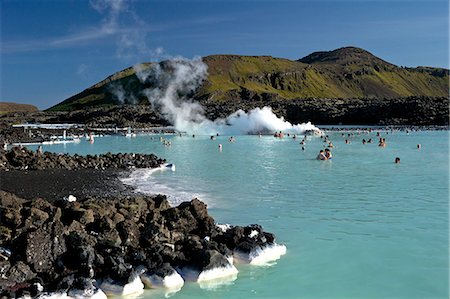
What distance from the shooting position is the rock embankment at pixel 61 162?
28.0 m

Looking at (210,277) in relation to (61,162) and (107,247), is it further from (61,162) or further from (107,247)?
(61,162)

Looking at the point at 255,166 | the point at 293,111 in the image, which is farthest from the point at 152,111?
the point at 255,166

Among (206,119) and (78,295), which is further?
(206,119)

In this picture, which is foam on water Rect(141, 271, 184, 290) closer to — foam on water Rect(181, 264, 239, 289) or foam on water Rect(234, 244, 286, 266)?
foam on water Rect(181, 264, 239, 289)

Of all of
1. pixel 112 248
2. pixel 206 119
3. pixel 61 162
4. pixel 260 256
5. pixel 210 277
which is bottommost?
pixel 210 277

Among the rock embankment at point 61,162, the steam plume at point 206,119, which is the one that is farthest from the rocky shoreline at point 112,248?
the steam plume at point 206,119

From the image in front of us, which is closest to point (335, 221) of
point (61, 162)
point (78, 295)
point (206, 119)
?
point (78, 295)

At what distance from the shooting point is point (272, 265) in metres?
11.8

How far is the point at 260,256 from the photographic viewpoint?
1200 cm

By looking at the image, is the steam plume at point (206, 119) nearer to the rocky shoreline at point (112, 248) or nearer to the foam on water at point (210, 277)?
the rocky shoreline at point (112, 248)

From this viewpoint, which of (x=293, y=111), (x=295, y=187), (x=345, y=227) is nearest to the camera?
(x=345, y=227)

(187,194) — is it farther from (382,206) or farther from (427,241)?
(427,241)

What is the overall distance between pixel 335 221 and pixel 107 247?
25.7 ft

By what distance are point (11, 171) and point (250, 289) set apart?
19.1 m
